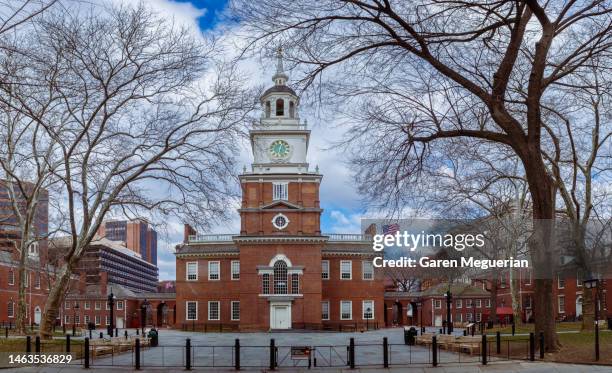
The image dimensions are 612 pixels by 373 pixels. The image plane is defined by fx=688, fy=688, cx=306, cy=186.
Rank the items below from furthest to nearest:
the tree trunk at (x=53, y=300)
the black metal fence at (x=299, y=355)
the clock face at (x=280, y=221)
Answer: the clock face at (x=280, y=221)
the tree trunk at (x=53, y=300)
the black metal fence at (x=299, y=355)

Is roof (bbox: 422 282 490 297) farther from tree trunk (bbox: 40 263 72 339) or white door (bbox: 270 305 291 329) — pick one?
tree trunk (bbox: 40 263 72 339)

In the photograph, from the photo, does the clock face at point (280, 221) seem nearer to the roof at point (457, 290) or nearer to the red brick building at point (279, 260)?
the red brick building at point (279, 260)

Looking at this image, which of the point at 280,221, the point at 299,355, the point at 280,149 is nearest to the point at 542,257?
the point at 299,355

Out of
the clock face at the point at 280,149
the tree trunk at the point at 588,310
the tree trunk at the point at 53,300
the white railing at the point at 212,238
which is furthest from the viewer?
the white railing at the point at 212,238

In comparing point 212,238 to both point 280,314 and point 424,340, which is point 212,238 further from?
point 424,340

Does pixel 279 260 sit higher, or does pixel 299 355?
pixel 279 260

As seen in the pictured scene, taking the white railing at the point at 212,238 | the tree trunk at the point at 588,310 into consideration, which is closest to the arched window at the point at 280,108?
the white railing at the point at 212,238

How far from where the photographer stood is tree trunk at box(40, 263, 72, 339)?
2820 cm

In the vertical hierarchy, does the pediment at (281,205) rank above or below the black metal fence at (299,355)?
above

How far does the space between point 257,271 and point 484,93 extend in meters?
41.8

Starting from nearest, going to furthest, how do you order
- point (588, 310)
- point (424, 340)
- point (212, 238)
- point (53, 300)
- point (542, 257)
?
point (542, 257) → point (53, 300) → point (424, 340) → point (588, 310) → point (212, 238)

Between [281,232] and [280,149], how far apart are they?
770 centimetres

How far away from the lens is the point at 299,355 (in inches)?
840

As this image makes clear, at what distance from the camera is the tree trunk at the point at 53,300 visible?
28203 millimetres
